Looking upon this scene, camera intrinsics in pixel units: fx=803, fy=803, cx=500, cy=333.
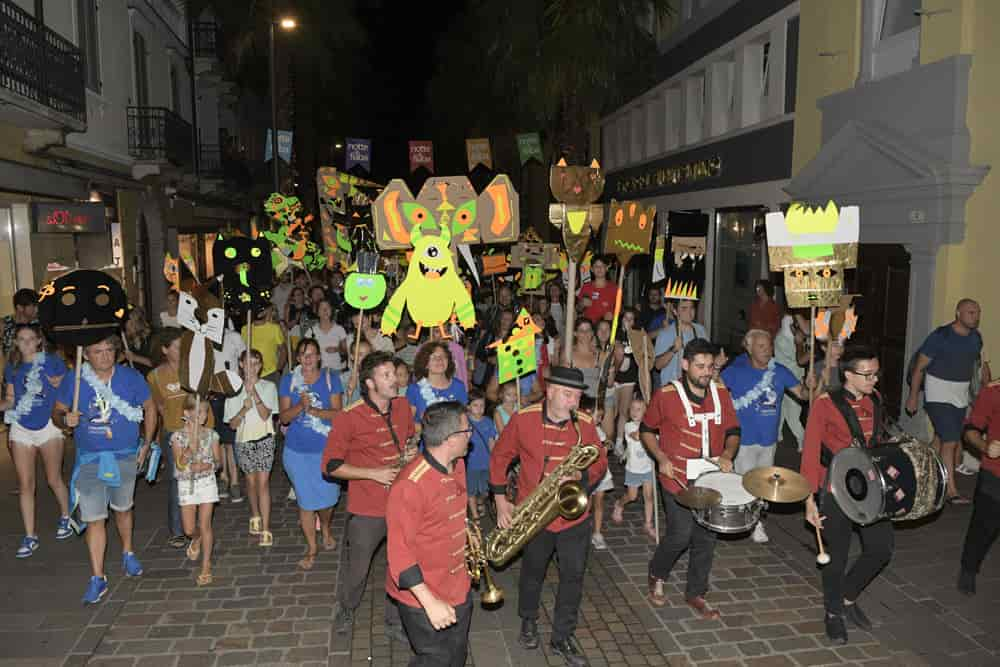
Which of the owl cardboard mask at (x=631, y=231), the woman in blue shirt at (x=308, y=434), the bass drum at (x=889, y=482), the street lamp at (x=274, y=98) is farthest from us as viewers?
the street lamp at (x=274, y=98)

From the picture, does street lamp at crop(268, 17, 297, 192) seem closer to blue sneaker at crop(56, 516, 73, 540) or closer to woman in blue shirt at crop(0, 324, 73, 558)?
woman in blue shirt at crop(0, 324, 73, 558)

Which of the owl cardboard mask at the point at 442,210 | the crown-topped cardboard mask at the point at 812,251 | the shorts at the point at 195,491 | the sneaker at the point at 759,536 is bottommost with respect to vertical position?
the sneaker at the point at 759,536

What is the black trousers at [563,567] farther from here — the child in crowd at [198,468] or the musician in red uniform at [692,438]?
the child in crowd at [198,468]

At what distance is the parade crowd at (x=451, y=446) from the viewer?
14.5 ft

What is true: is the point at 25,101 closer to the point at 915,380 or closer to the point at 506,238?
the point at 506,238

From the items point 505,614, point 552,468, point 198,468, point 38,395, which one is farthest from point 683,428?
point 38,395

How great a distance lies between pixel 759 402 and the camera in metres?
7.43

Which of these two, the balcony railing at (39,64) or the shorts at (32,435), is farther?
the balcony railing at (39,64)

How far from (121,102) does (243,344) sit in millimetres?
11974

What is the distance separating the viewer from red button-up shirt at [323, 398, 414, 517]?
5.53 meters

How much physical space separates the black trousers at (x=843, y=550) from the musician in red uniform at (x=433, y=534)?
9.28ft

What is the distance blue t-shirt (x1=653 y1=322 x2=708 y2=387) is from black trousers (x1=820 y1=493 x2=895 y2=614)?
11.9ft

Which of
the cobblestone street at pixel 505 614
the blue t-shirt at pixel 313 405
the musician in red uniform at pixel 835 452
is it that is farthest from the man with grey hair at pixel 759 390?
the blue t-shirt at pixel 313 405

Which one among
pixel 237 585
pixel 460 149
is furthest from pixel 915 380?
pixel 460 149
